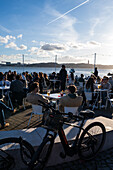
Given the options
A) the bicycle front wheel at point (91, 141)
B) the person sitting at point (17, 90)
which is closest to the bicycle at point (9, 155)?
the bicycle front wheel at point (91, 141)

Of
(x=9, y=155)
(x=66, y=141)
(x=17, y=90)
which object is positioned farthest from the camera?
(x=17, y=90)

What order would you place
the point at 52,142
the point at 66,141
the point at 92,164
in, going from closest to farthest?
1. the point at 52,142
2. the point at 66,141
3. the point at 92,164

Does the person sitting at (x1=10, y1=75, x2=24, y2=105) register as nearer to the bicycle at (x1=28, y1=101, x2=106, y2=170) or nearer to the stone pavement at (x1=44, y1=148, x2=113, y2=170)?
the bicycle at (x1=28, y1=101, x2=106, y2=170)

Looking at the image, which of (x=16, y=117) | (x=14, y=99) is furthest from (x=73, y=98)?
(x=14, y=99)

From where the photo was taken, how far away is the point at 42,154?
210 cm

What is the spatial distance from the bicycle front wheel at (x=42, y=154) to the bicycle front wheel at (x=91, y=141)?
1.93ft

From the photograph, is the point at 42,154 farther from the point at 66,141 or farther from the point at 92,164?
the point at 92,164

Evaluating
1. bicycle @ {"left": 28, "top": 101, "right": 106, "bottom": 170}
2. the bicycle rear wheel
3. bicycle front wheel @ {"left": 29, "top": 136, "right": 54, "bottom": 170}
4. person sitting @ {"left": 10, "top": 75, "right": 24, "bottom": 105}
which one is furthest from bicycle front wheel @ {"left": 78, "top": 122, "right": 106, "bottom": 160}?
person sitting @ {"left": 10, "top": 75, "right": 24, "bottom": 105}

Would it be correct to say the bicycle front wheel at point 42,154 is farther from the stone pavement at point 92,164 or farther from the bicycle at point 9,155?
the stone pavement at point 92,164

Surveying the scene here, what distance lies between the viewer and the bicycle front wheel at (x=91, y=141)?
8.40 feet

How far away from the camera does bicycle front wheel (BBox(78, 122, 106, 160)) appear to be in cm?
256

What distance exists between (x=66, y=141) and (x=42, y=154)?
0.40m

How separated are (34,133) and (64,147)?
757 millimetres

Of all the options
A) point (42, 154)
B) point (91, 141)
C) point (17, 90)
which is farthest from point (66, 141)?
point (17, 90)
